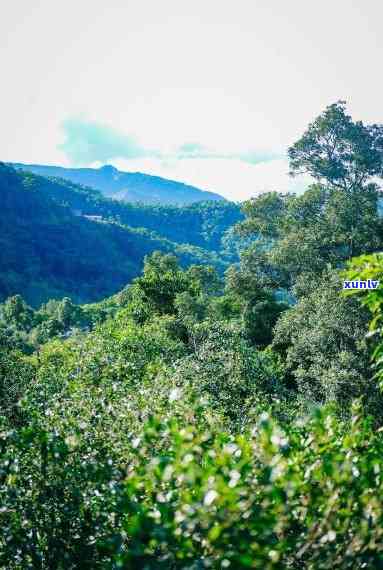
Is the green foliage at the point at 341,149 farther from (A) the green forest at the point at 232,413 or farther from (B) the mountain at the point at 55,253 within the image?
(B) the mountain at the point at 55,253

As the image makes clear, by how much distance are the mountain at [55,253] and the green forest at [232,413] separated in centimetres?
Answer: 10998

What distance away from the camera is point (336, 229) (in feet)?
100

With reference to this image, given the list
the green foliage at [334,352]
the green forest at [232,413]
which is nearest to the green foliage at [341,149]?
the green forest at [232,413]

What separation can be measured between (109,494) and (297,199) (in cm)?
2986

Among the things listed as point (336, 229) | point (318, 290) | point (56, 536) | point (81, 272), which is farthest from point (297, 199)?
point (81, 272)

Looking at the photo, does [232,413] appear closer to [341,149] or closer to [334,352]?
[334,352]

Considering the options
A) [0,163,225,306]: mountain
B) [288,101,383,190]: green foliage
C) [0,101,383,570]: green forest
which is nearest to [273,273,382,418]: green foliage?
[0,101,383,570]: green forest

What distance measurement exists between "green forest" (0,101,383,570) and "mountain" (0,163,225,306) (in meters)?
110

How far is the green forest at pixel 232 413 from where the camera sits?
12.7 feet

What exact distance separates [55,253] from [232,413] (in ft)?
536

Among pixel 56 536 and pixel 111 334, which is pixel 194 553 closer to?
pixel 56 536

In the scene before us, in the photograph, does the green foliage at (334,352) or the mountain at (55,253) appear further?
the mountain at (55,253)

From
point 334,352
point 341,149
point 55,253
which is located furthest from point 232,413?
point 55,253

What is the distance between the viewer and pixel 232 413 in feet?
56.7
